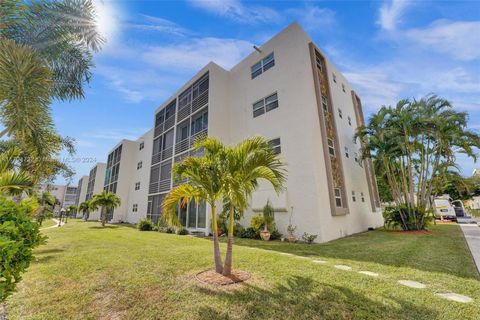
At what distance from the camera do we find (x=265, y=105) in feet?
44.6

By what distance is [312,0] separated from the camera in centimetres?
808

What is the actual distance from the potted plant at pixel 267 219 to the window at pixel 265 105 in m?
5.78

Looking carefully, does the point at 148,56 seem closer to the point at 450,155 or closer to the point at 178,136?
the point at 178,136

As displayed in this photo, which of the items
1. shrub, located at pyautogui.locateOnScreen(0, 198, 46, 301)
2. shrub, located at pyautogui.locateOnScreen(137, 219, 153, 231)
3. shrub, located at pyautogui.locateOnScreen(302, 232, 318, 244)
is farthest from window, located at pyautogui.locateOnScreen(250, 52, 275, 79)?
shrub, located at pyautogui.locateOnScreen(137, 219, 153, 231)

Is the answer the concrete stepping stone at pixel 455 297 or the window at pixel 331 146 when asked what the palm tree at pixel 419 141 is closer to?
the window at pixel 331 146

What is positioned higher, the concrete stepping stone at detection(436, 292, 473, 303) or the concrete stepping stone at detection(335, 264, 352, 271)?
the concrete stepping stone at detection(335, 264, 352, 271)

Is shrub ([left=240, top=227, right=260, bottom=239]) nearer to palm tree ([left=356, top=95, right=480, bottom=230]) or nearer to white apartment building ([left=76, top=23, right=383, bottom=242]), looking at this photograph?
white apartment building ([left=76, top=23, right=383, bottom=242])

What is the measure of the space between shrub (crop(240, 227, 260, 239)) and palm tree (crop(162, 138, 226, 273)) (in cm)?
689

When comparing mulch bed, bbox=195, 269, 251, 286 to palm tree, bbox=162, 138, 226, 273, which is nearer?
mulch bed, bbox=195, 269, 251, 286

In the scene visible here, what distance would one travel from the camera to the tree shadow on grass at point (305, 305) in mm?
3217

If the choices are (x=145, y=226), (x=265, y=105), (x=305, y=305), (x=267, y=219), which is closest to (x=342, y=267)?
(x=305, y=305)

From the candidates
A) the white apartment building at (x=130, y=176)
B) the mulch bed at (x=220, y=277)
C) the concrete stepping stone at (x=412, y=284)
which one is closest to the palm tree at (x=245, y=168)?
the mulch bed at (x=220, y=277)

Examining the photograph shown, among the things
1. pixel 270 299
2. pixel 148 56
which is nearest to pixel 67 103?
pixel 148 56

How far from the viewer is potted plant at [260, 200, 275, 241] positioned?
36.4ft
